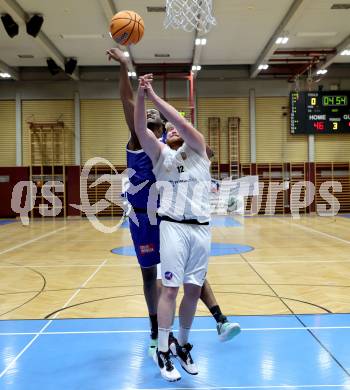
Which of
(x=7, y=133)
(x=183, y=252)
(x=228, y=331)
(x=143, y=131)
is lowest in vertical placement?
(x=228, y=331)

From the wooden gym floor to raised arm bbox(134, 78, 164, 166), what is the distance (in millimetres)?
2244

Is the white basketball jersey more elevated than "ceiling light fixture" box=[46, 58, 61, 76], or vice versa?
"ceiling light fixture" box=[46, 58, 61, 76]

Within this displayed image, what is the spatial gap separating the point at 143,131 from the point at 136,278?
4053mm

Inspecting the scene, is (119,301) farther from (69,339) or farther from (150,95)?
(150,95)

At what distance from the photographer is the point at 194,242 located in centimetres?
325

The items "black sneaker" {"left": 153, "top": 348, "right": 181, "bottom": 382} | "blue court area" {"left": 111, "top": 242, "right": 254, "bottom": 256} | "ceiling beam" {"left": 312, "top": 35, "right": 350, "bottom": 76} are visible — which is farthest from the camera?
"ceiling beam" {"left": 312, "top": 35, "right": 350, "bottom": 76}

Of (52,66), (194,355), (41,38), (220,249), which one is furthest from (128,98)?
(52,66)

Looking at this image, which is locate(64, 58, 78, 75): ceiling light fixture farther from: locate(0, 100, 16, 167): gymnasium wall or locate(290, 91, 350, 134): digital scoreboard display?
locate(290, 91, 350, 134): digital scoreboard display

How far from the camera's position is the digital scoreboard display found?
67.8 ft

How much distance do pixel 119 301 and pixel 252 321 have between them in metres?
1.70

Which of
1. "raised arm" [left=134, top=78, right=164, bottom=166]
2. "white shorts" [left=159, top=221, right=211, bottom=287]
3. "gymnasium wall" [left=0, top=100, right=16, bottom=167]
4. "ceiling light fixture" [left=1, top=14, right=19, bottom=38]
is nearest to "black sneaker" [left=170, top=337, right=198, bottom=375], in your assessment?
"white shorts" [left=159, top=221, right=211, bottom=287]

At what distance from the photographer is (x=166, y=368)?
10.3 feet

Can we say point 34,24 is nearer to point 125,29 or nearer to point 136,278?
point 136,278

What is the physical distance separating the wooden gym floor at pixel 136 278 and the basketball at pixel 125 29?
109 inches
